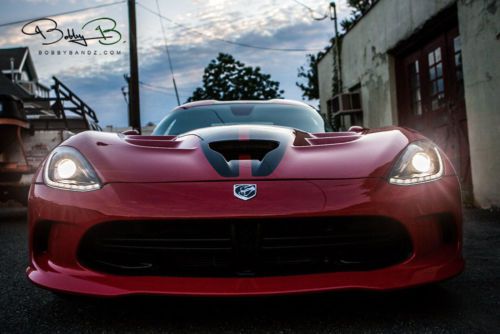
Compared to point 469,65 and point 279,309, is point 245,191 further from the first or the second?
point 469,65

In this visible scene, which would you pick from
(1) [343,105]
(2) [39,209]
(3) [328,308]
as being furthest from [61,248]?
(1) [343,105]

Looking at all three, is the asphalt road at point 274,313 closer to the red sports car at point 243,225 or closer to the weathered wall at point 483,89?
the red sports car at point 243,225

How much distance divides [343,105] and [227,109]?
7.97m

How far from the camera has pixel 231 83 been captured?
A: 31.9 meters

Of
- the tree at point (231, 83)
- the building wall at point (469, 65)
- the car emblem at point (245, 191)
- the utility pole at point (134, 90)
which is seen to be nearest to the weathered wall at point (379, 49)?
the building wall at point (469, 65)

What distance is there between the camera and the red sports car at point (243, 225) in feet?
6.45

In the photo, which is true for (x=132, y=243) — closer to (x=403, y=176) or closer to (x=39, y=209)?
(x=39, y=209)

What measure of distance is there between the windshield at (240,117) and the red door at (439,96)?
13.1 ft

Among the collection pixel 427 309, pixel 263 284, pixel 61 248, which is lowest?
pixel 427 309

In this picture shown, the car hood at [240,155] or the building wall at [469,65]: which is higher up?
the building wall at [469,65]

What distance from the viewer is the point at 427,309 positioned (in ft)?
7.11

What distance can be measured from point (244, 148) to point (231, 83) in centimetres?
2988

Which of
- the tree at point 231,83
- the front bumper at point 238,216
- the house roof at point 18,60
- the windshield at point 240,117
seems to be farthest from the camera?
the house roof at point 18,60

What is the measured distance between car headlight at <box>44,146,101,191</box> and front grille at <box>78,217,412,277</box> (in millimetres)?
203
